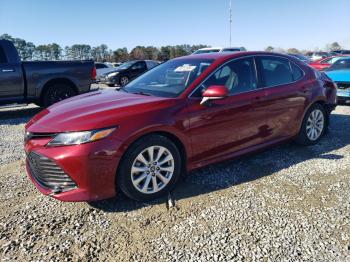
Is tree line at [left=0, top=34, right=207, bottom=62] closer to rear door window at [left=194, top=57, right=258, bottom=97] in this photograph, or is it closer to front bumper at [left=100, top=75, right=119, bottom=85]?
front bumper at [left=100, top=75, right=119, bottom=85]

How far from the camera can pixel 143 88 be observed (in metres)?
4.36

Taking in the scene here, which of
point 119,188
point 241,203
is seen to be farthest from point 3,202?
point 241,203

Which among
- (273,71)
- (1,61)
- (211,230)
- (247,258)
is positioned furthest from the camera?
(1,61)

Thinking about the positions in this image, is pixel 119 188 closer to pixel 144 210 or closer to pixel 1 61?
pixel 144 210

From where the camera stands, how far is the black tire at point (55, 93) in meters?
8.75

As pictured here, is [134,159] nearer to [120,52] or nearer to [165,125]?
[165,125]

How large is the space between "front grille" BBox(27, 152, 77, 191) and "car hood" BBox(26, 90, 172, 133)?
0.29 meters

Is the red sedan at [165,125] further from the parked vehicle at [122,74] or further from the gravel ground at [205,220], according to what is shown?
the parked vehicle at [122,74]

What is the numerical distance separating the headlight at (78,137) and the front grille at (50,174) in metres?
0.21

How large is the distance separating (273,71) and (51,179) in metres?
3.33

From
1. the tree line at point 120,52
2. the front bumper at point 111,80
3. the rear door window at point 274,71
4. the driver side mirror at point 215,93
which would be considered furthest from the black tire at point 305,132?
the tree line at point 120,52

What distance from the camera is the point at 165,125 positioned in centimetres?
352

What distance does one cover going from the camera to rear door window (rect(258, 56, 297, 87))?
462cm

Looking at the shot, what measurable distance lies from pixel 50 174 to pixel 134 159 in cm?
83
